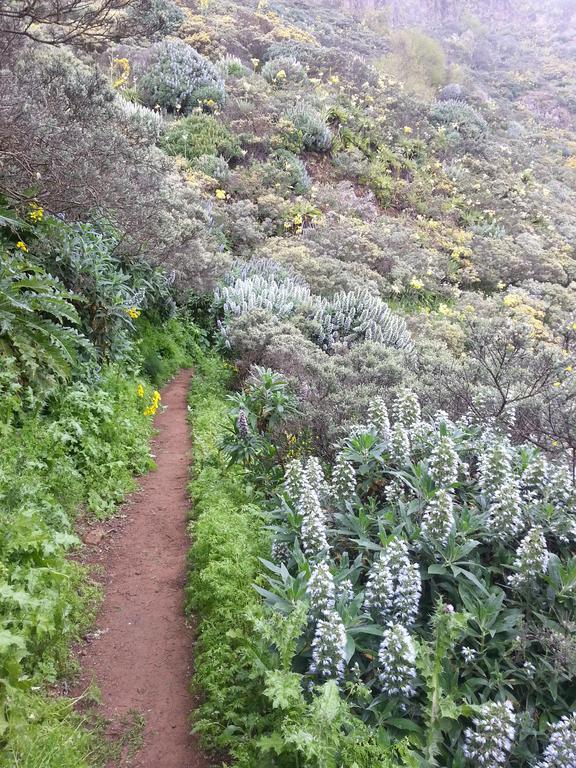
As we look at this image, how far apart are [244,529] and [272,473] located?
41.7 inches

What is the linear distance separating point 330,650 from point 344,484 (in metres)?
1.33

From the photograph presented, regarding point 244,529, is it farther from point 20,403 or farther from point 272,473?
point 20,403

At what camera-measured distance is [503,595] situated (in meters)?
2.80

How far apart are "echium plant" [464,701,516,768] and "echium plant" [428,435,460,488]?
53.7 inches

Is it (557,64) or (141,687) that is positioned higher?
(557,64)

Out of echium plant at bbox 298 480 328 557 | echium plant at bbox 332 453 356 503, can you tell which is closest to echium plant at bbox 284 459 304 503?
echium plant at bbox 332 453 356 503

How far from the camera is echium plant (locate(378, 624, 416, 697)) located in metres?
2.43

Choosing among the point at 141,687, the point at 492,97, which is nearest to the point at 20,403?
the point at 141,687

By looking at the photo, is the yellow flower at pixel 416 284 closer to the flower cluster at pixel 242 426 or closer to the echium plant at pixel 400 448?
the flower cluster at pixel 242 426

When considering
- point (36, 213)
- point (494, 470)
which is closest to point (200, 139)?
point (36, 213)

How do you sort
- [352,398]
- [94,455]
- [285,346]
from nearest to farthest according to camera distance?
[94,455], [352,398], [285,346]

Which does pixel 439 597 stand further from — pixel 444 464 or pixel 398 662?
pixel 444 464

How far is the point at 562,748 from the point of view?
2.17 m

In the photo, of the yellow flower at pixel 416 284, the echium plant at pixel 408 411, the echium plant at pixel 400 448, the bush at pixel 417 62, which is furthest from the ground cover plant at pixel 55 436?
the bush at pixel 417 62
